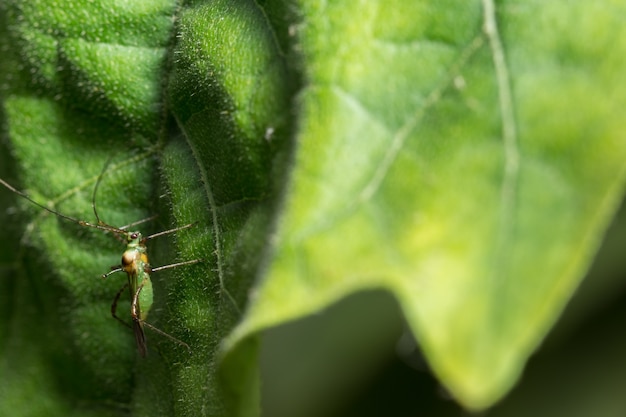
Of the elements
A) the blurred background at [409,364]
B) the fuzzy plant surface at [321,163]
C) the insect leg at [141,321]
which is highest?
the fuzzy plant surface at [321,163]

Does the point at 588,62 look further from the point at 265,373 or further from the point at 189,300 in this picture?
the point at 265,373

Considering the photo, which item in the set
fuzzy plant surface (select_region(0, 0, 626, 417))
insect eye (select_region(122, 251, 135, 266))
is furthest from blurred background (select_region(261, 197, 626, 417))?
fuzzy plant surface (select_region(0, 0, 626, 417))

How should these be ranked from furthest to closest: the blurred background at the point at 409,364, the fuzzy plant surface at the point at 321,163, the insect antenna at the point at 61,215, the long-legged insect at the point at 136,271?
the blurred background at the point at 409,364 → the insect antenna at the point at 61,215 → the long-legged insect at the point at 136,271 → the fuzzy plant surface at the point at 321,163

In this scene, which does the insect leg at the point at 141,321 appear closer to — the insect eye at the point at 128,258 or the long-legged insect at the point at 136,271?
the long-legged insect at the point at 136,271

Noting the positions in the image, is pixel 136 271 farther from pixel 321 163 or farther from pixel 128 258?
pixel 321 163

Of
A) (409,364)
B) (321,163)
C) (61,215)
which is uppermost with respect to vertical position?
(321,163)

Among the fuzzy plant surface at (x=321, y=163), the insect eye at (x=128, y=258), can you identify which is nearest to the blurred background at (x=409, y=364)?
the insect eye at (x=128, y=258)

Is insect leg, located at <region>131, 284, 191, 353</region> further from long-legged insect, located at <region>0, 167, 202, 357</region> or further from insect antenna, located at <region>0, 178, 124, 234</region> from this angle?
insect antenna, located at <region>0, 178, 124, 234</region>

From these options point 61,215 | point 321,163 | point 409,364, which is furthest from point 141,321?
point 409,364

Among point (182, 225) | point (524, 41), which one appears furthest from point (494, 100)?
point (182, 225)
